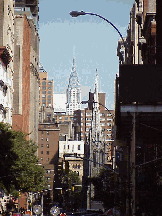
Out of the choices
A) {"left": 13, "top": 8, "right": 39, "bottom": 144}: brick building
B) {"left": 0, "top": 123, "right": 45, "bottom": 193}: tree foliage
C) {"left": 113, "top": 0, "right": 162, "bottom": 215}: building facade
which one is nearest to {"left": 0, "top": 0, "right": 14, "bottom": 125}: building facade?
{"left": 13, "top": 8, "right": 39, "bottom": 144}: brick building

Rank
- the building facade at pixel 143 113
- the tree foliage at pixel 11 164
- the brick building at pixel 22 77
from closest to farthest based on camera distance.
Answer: the building facade at pixel 143 113, the tree foliage at pixel 11 164, the brick building at pixel 22 77

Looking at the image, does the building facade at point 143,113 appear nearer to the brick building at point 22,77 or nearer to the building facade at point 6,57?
the building facade at point 6,57

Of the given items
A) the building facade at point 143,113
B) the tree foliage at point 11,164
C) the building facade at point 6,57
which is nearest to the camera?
the building facade at point 143,113

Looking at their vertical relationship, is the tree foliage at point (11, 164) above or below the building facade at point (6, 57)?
below

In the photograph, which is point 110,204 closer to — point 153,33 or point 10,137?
point 10,137

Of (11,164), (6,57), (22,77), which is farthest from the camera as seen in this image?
(22,77)

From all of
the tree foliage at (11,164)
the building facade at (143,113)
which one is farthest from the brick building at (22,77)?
the building facade at (143,113)

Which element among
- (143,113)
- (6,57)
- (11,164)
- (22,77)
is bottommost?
(11,164)

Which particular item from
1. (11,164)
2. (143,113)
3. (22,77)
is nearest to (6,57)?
(11,164)

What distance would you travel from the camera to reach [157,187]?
59.3 metres

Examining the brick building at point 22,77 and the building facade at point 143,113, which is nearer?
the building facade at point 143,113

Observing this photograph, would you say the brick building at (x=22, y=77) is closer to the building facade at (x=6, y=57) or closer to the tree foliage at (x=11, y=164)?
the building facade at (x=6, y=57)

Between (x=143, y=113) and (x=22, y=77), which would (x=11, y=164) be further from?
(x=22, y=77)

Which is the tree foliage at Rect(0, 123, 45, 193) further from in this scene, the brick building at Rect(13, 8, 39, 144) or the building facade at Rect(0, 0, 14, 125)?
the brick building at Rect(13, 8, 39, 144)
